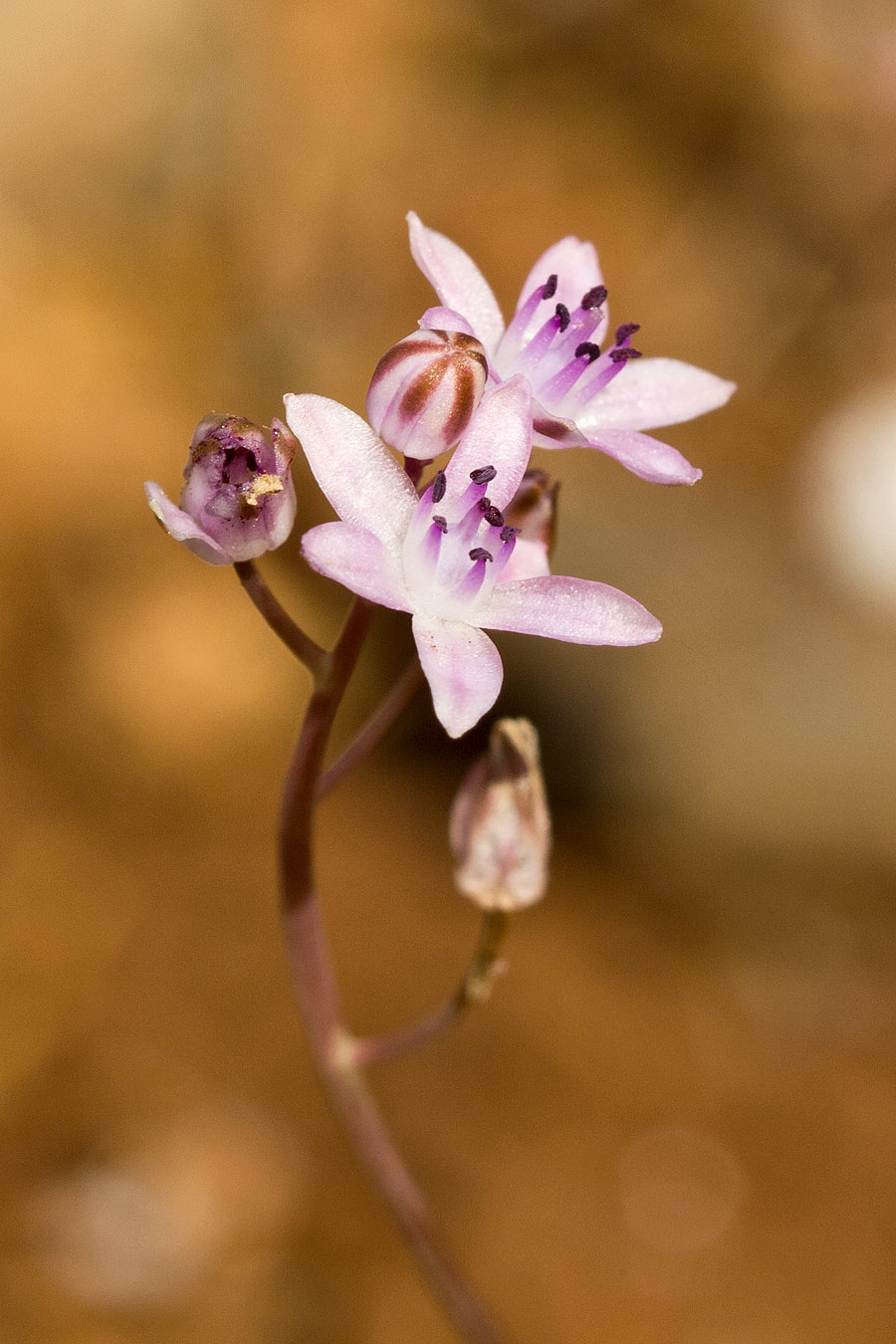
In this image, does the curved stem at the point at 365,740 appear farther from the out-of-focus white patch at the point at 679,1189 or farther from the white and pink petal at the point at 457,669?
the out-of-focus white patch at the point at 679,1189

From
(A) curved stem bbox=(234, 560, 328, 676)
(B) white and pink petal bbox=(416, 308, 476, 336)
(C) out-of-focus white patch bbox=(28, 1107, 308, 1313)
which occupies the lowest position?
(C) out-of-focus white patch bbox=(28, 1107, 308, 1313)

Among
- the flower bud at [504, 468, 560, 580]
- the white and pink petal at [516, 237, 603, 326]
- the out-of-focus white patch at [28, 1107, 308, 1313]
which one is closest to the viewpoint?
the flower bud at [504, 468, 560, 580]

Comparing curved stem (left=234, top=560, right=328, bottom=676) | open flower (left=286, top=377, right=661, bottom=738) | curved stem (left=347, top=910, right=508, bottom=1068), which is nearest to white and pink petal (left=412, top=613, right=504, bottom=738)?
open flower (left=286, top=377, right=661, bottom=738)

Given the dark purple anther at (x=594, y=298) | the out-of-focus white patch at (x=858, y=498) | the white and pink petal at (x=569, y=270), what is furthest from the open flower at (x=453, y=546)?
the out-of-focus white patch at (x=858, y=498)

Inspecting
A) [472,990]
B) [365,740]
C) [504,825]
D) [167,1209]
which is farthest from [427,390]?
[167,1209]

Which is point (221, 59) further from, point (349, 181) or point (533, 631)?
point (533, 631)

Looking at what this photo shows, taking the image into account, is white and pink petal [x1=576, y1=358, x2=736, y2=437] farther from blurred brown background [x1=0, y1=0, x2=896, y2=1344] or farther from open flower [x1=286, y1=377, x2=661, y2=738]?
blurred brown background [x1=0, y1=0, x2=896, y2=1344]

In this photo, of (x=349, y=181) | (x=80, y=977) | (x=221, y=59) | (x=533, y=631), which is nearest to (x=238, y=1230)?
(x=80, y=977)
